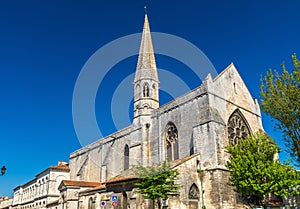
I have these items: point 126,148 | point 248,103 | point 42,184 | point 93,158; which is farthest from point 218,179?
point 42,184

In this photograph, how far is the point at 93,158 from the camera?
4353 cm

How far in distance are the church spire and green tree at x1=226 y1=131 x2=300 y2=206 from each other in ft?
42.7

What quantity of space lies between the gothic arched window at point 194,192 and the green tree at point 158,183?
2.92 m

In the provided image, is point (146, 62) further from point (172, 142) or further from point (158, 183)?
point (158, 183)

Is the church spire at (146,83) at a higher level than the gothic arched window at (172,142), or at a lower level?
higher

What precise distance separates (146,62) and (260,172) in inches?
813

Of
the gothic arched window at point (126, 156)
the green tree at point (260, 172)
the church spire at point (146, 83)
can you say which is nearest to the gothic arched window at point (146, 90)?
the church spire at point (146, 83)

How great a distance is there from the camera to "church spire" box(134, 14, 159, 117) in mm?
32750

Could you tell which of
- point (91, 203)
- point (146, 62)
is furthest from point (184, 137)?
point (91, 203)

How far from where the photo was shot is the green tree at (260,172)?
1894cm

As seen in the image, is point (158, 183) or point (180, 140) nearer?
point (158, 183)

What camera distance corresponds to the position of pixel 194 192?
22.4 metres

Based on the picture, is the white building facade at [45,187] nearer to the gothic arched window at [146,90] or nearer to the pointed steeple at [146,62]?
the gothic arched window at [146,90]

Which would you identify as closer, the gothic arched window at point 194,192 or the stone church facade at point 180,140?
the gothic arched window at point 194,192
